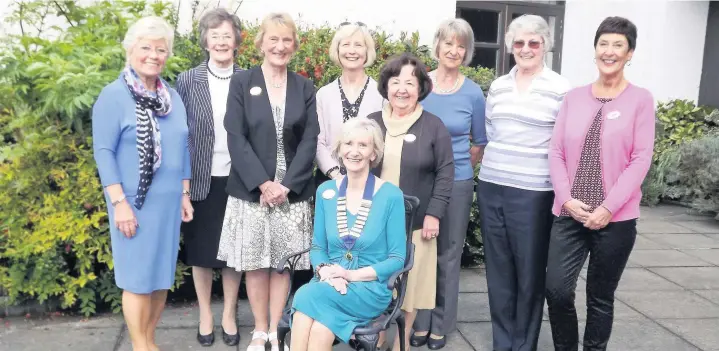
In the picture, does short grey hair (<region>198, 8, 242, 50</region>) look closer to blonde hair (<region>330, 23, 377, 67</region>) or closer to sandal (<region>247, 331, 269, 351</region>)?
blonde hair (<region>330, 23, 377, 67</region>)

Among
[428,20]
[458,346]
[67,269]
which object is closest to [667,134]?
[428,20]

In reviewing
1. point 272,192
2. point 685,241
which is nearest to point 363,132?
point 272,192

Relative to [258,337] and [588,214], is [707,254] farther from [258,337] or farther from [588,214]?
[258,337]

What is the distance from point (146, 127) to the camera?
3211mm

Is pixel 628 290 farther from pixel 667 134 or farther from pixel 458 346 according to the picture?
pixel 667 134

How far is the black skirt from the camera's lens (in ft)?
12.6

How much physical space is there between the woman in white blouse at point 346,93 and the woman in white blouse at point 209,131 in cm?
56

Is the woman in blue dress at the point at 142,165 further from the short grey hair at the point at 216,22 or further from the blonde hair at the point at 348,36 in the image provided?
the blonde hair at the point at 348,36

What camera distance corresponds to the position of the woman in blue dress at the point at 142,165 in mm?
3178

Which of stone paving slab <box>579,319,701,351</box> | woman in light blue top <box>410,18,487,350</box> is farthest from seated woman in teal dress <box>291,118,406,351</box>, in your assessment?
stone paving slab <box>579,319,701,351</box>

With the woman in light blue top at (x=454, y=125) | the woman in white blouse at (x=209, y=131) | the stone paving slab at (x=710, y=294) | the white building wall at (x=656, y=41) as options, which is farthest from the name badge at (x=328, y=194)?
the white building wall at (x=656, y=41)

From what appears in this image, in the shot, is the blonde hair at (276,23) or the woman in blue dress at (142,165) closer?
the woman in blue dress at (142,165)

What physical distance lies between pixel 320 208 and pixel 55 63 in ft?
6.55

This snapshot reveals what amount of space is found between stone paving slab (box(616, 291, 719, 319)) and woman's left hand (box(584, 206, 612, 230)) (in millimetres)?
1967
